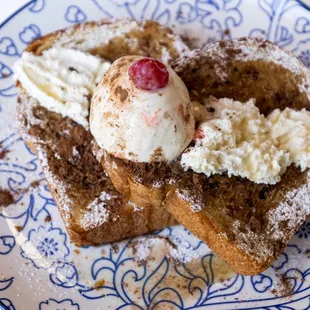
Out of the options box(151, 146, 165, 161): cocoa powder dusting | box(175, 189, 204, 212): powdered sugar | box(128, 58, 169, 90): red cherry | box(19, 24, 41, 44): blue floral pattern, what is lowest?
box(175, 189, 204, 212): powdered sugar

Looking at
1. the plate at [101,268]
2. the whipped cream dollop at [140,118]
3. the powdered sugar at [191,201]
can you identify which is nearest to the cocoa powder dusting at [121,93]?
the whipped cream dollop at [140,118]

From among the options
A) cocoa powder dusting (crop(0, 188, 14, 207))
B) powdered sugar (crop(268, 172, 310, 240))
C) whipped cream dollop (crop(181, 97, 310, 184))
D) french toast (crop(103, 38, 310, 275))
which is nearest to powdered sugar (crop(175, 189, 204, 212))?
french toast (crop(103, 38, 310, 275))

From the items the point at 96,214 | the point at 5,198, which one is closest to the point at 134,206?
the point at 96,214

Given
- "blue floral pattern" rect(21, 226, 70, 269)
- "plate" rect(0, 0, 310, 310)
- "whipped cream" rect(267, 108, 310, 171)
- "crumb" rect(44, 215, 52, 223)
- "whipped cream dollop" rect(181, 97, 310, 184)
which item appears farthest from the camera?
"crumb" rect(44, 215, 52, 223)

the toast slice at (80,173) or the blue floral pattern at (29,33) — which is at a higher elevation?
the blue floral pattern at (29,33)

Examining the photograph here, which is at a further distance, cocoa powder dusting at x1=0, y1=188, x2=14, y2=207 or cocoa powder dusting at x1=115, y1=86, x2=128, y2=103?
cocoa powder dusting at x1=0, y1=188, x2=14, y2=207

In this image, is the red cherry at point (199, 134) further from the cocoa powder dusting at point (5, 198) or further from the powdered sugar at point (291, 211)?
the cocoa powder dusting at point (5, 198)

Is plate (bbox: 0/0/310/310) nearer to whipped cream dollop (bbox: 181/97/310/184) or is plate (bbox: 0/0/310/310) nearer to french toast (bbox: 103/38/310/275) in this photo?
french toast (bbox: 103/38/310/275)
